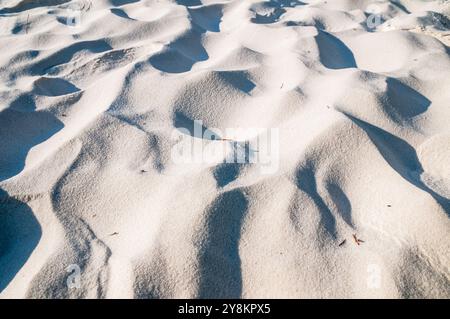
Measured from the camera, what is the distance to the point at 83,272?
1.13 m

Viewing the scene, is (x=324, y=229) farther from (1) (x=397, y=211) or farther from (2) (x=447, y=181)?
(2) (x=447, y=181)

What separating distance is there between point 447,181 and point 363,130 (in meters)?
0.33

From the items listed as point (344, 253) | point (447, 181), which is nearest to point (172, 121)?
point (344, 253)

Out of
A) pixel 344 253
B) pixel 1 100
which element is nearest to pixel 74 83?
pixel 1 100

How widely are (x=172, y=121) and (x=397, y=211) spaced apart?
958 millimetres

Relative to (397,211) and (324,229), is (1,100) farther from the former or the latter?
(397,211)

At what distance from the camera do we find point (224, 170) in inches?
55.7

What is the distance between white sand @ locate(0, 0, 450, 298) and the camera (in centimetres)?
112

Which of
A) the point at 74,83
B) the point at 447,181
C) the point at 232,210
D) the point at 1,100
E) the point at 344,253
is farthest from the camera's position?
the point at 74,83

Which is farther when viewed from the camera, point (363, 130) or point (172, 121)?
point (172, 121)

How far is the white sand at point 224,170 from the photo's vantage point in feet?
3.66

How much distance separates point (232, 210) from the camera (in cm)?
128

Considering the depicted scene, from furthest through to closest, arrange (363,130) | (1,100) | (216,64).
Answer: (216,64)
(1,100)
(363,130)
